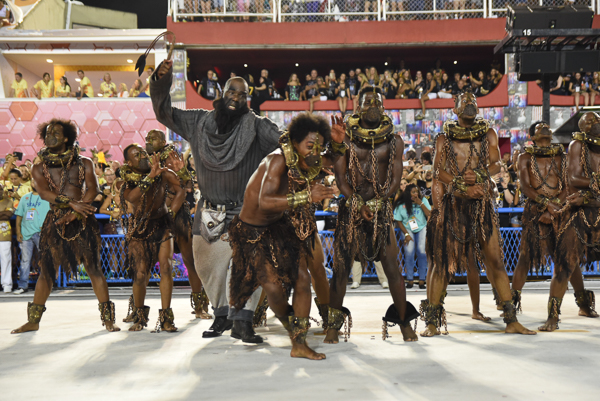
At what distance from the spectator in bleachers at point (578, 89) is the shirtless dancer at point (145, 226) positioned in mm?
13713

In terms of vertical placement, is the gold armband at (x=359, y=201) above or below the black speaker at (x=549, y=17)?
below

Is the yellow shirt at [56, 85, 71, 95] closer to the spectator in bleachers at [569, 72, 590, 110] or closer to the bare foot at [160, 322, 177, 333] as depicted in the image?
the bare foot at [160, 322, 177, 333]

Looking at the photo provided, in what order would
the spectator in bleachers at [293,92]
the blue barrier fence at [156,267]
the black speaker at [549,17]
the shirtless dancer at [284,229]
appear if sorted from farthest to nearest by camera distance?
the spectator in bleachers at [293,92] → the black speaker at [549,17] → the blue barrier fence at [156,267] → the shirtless dancer at [284,229]

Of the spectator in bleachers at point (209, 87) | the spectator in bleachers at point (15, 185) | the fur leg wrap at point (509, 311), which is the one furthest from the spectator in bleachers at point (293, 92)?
the fur leg wrap at point (509, 311)

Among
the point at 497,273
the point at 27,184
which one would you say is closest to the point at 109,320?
the point at 497,273

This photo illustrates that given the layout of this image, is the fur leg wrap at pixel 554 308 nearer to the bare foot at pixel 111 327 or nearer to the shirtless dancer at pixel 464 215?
the shirtless dancer at pixel 464 215

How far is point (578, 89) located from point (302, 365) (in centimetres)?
Result: 1478

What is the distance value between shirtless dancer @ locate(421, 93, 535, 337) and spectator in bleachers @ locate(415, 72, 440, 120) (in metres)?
11.2

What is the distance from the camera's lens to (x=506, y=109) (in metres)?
16.0

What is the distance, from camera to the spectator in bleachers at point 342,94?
15.7 metres

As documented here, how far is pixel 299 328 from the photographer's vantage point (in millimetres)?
3941

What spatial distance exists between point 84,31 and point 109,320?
46.3ft

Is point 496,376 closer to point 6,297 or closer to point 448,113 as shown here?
point 6,297

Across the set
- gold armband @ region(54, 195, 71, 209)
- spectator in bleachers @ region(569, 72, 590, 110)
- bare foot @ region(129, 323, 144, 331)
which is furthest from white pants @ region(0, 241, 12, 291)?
spectator in bleachers @ region(569, 72, 590, 110)
